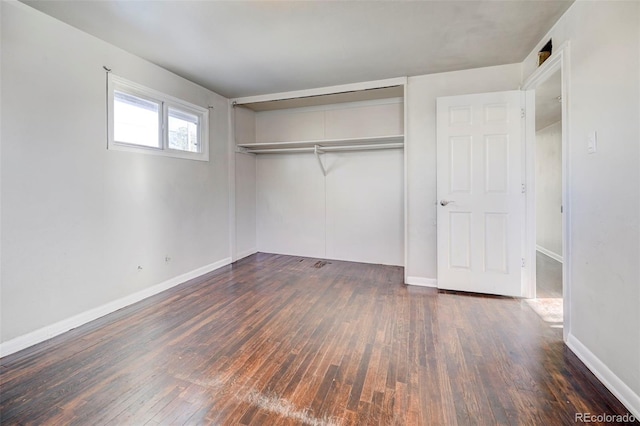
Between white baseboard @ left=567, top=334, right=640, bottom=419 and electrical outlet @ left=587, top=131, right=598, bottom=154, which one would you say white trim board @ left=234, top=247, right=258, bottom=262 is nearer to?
white baseboard @ left=567, top=334, right=640, bottom=419

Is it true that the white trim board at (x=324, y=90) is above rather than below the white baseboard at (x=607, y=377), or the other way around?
above

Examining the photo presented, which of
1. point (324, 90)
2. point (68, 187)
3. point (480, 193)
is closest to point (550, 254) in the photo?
point (480, 193)

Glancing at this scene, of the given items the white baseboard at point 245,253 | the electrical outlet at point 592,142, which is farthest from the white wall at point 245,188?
the electrical outlet at point 592,142

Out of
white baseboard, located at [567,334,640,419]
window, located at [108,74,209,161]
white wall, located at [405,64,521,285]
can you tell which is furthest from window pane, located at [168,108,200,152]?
white baseboard, located at [567,334,640,419]

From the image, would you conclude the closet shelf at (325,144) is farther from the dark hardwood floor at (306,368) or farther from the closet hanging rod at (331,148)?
the dark hardwood floor at (306,368)

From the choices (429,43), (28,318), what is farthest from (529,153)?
(28,318)

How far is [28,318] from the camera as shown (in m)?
2.16

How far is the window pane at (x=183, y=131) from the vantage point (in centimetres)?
346

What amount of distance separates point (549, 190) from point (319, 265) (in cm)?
419

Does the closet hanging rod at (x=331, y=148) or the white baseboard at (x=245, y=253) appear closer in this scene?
the closet hanging rod at (x=331, y=148)

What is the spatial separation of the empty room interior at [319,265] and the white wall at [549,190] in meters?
0.98

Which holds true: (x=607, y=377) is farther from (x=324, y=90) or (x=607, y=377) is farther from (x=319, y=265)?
(x=324, y=90)

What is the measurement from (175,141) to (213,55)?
1153 mm

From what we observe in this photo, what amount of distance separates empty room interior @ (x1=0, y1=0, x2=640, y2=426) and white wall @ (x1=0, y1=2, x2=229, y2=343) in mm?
15
